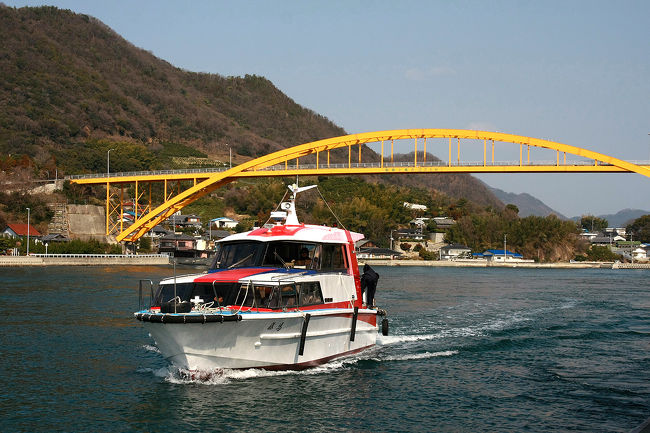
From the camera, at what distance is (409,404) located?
15039 millimetres

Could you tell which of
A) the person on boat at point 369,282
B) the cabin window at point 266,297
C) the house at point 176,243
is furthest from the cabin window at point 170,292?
the house at point 176,243

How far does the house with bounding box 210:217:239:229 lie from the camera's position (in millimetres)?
108688

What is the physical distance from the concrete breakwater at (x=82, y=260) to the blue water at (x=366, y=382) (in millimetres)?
36233

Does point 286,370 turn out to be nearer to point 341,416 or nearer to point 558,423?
point 341,416

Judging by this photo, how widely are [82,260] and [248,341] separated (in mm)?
56644

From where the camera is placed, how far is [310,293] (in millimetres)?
17375

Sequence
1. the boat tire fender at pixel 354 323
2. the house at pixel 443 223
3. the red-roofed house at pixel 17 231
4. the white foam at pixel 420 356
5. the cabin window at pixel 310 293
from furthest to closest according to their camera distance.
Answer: the house at pixel 443 223, the red-roofed house at pixel 17 231, the white foam at pixel 420 356, the boat tire fender at pixel 354 323, the cabin window at pixel 310 293

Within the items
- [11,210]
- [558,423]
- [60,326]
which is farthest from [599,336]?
[11,210]

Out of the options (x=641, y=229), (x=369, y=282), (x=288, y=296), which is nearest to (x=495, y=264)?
(x=641, y=229)

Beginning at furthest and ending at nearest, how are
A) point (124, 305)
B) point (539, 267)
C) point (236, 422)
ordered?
point (539, 267) < point (124, 305) < point (236, 422)

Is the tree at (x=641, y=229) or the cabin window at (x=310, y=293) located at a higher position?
the tree at (x=641, y=229)

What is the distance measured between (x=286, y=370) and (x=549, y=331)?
42.5ft

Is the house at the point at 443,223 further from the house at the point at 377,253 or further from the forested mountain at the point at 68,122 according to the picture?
the forested mountain at the point at 68,122

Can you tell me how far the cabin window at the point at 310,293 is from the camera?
16.9 m
